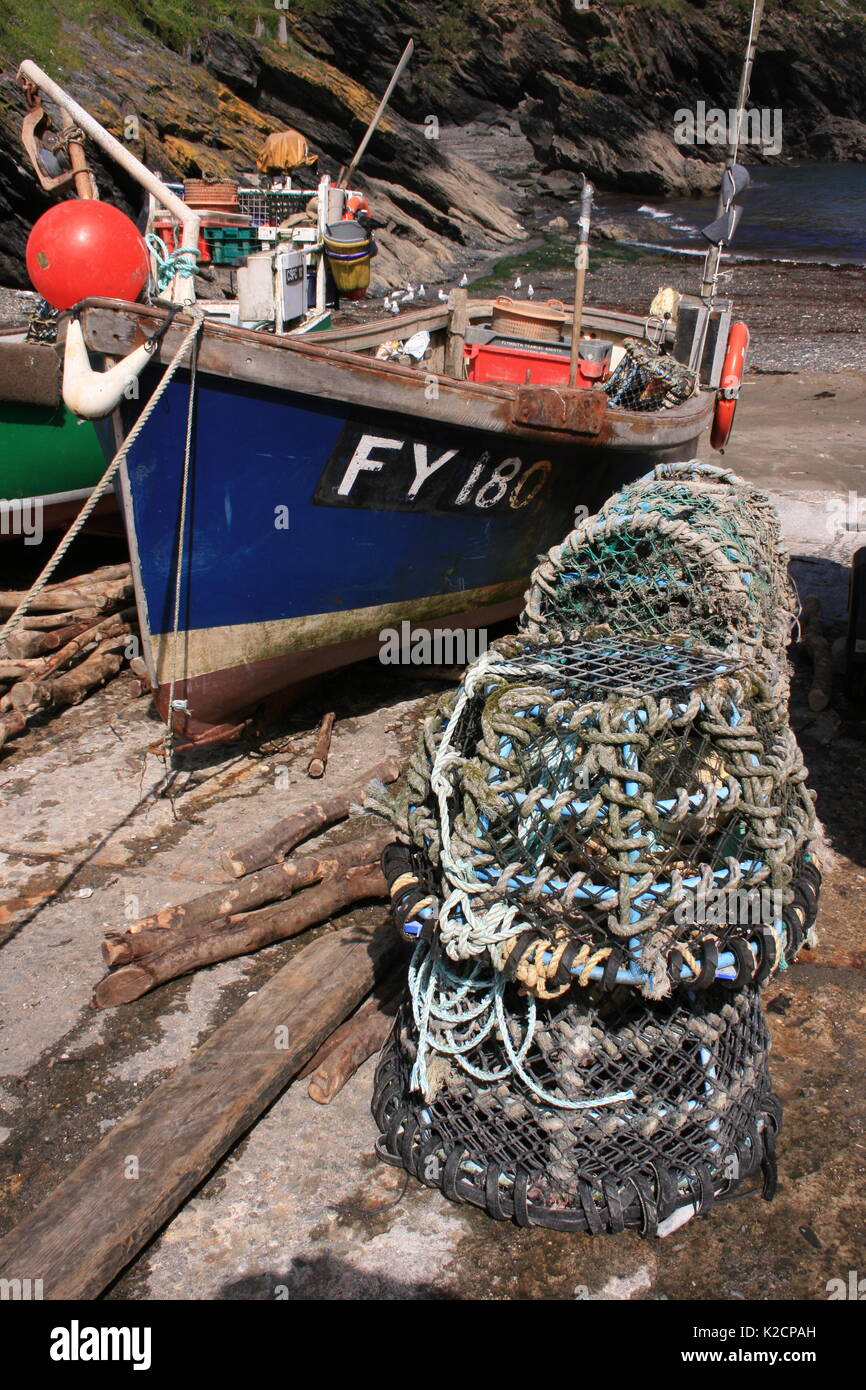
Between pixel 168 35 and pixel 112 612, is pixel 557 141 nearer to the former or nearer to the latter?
pixel 168 35

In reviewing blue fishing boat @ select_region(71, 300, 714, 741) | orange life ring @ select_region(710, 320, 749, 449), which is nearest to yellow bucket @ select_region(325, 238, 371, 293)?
orange life ring @ select_region(710, 320, 749, 449)

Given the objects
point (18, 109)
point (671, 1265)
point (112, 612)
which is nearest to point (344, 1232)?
point (671, 1265)

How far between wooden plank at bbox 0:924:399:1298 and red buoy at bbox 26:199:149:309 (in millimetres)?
3484

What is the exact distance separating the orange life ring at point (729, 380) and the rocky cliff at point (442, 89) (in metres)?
16.1

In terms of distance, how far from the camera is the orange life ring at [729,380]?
8219mm

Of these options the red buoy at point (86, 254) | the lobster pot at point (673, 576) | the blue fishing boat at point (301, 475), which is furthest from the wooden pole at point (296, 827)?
the red buoy at point (86, 254)

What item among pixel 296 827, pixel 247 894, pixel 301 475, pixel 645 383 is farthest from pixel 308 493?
pixel 645 383

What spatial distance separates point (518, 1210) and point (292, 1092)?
94cm

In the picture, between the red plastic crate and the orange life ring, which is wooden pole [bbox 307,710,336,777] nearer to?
the red plastic crate

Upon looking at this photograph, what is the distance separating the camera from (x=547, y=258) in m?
29.0

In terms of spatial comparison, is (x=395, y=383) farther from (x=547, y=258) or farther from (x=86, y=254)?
(x=547, y=258)

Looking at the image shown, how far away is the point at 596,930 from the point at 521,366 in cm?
716

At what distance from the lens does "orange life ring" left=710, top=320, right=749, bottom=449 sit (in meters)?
8.22

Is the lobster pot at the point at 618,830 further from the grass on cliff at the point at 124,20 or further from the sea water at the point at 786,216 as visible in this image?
the sea water at the point at 786,216
